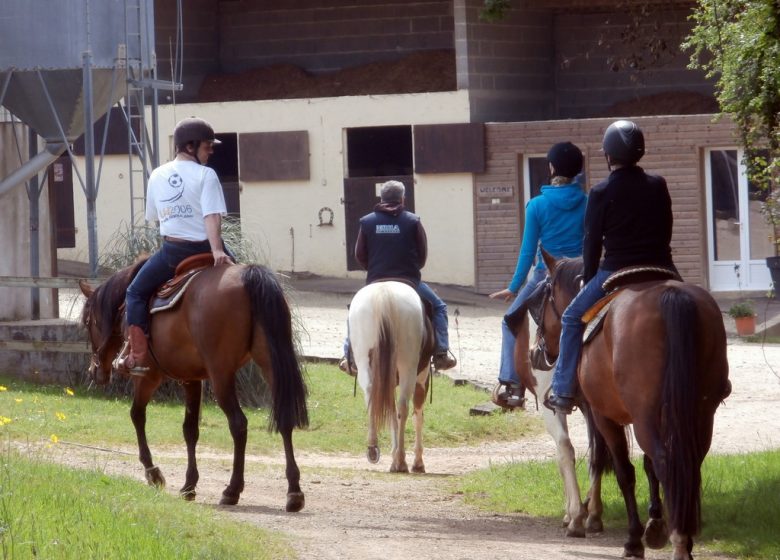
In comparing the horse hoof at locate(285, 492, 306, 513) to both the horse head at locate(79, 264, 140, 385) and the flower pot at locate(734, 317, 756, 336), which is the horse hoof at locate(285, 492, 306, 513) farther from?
the flower pot at locate(734, 317, 756, 336)

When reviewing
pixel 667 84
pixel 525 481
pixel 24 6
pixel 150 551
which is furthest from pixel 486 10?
pixel 667 84

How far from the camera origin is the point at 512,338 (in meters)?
10.1

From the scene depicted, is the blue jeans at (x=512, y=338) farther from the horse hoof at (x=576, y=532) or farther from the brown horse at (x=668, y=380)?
the brown horse at (x=668, y=380)

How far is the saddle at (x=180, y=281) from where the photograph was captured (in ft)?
30.6

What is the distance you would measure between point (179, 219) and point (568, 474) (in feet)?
10.4

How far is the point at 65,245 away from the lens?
99.9 ft

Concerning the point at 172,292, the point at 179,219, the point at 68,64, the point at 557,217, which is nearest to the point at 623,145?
the point at 557,217

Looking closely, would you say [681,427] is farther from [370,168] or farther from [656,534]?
[370,168]

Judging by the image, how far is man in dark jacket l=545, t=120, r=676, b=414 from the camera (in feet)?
24.0

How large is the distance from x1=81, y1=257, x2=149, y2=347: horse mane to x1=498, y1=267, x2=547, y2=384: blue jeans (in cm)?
277

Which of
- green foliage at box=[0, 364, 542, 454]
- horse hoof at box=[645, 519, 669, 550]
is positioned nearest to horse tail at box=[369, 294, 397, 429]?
green foliage at box=[0, 364, 542, 454]

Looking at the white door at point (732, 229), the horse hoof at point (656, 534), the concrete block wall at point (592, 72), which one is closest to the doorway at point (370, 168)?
the concrete block wall at point (592, 72)

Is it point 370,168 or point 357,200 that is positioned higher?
point 370,168

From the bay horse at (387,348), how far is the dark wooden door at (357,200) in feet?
53.7
